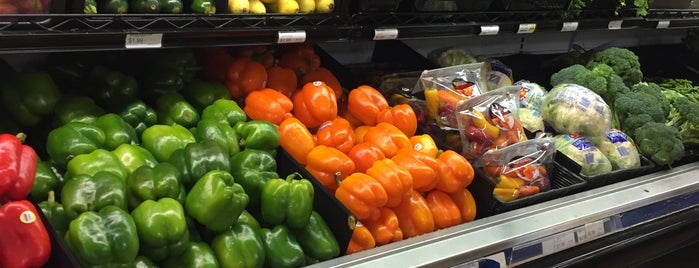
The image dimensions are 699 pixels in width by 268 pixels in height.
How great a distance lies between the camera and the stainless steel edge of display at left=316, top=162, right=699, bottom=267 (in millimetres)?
1506

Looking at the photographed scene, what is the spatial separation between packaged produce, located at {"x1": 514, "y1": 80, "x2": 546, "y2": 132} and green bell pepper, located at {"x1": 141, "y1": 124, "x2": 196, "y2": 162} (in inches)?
51.6

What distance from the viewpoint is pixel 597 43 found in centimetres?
373

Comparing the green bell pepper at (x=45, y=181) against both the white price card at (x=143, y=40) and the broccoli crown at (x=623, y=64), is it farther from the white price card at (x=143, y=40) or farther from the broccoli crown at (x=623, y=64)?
the broccoli crown at (x=623, y=64)

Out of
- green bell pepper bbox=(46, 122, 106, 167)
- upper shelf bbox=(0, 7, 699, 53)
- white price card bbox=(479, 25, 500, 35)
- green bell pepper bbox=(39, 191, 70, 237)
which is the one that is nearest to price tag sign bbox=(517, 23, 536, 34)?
upper shelf bbox=(0, 7, 699, 53)

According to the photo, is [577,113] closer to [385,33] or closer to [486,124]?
[486,124]

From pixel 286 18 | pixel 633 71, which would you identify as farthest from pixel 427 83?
pixel 633 71

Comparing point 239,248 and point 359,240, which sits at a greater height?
point 239,248

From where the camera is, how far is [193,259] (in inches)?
52.2

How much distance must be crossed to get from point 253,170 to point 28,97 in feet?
2.02

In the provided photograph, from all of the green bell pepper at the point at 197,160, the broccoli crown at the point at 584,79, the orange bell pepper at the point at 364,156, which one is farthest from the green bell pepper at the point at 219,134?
the broccoli crown at the point at 584,79

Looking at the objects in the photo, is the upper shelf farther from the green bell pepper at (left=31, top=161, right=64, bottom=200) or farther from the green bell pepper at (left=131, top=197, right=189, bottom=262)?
the green bell pepper at (left=131, top=197, right=189, bottom=262)

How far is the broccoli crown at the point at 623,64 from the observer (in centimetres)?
A: 283

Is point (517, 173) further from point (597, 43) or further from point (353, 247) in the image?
point (597, 43)

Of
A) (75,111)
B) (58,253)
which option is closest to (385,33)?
(75,111)
